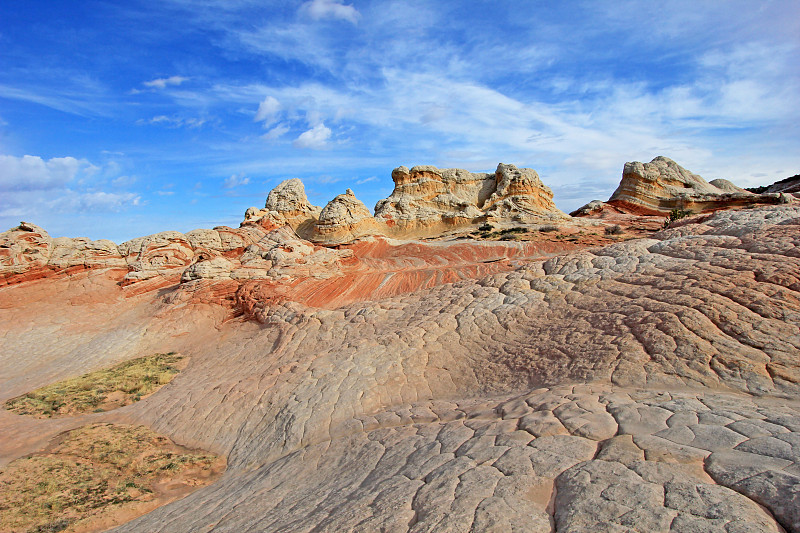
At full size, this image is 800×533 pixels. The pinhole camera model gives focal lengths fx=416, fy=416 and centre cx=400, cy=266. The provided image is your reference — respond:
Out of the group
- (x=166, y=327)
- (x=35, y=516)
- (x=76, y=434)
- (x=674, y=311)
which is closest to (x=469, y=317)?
(x=674, y=311)

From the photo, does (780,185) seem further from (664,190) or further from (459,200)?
(459,200)

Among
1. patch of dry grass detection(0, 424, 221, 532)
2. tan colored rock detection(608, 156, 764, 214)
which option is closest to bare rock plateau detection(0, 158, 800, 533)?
patch of dry grass detection(0, 424, 221, 532)

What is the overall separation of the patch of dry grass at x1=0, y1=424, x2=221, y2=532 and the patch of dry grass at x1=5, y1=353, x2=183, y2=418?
4.88 feet

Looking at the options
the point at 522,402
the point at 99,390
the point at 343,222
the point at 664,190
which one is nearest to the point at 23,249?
the point at 99,390

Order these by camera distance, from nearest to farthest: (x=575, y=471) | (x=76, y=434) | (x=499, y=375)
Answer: (x=575, y=471), (x=499, y=375), (x=76, y=434)

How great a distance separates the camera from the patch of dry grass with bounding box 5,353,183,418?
8719 millimetres

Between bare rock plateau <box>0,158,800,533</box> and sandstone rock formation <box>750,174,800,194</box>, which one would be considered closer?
bare rock plateau <box>0,158,800,533</box>

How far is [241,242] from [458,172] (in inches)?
797

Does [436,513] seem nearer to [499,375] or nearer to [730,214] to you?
[499,375]

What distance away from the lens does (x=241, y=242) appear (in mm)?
19797

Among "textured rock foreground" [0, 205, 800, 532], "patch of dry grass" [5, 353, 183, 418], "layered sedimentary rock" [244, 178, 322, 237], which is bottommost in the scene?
"patch of dry grass" [5, 353, 183, 418]

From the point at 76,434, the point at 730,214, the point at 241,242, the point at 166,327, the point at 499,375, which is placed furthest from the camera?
the point at 241,242

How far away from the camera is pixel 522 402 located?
4.45 meters

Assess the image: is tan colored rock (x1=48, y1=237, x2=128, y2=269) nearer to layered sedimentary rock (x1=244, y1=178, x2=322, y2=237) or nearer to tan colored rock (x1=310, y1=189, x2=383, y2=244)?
tan colored rock (x1=310, y1=189, x2=383, y2=244)
